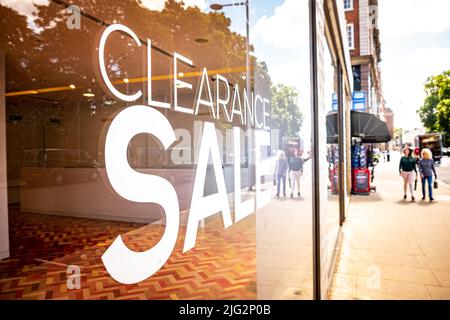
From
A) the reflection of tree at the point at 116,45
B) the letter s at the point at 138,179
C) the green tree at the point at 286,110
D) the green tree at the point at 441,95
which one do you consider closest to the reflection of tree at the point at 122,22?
the reflection of tree at the point at 116,45

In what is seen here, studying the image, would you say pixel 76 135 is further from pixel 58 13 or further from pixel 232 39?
pixel 232 39

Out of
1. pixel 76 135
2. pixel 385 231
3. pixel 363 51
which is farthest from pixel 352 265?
pixel 363 51

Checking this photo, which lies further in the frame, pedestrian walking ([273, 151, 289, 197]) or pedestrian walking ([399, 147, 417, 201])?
pedestrian walking ([399, 147, 417, 201])

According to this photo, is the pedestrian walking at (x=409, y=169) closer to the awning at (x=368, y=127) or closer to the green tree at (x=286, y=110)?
the awning at (x=368, y=127)

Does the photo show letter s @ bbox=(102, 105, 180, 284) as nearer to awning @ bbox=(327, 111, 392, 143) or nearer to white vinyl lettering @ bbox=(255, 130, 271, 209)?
white vinyl lettering @ bbox=(255, 130, 271, 209)

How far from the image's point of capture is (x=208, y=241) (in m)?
5.02

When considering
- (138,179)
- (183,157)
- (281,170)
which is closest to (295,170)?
(281,170)

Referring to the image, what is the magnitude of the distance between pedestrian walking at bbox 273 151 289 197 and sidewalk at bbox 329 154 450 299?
4.96 feet

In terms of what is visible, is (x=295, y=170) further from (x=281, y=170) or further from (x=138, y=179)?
(x=138, y=179)

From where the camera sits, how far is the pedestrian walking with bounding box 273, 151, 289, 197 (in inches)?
84.3

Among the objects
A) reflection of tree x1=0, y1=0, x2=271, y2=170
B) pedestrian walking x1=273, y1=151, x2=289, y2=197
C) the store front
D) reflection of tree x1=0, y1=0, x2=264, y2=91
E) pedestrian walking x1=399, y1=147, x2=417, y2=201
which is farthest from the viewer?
pedestrian walking x1=399, y1=147, x2=417, y2=201

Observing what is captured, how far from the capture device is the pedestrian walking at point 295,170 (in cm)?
220

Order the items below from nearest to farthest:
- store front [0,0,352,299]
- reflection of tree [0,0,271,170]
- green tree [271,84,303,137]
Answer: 1. store front [0,0,352,299]
2. green tree [271,84,303,137]
3. reflection of tree [0,0,271,170]

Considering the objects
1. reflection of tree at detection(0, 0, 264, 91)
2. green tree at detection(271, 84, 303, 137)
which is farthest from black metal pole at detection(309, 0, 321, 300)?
reflection of tree at detection(0, 0, 264, 91)
